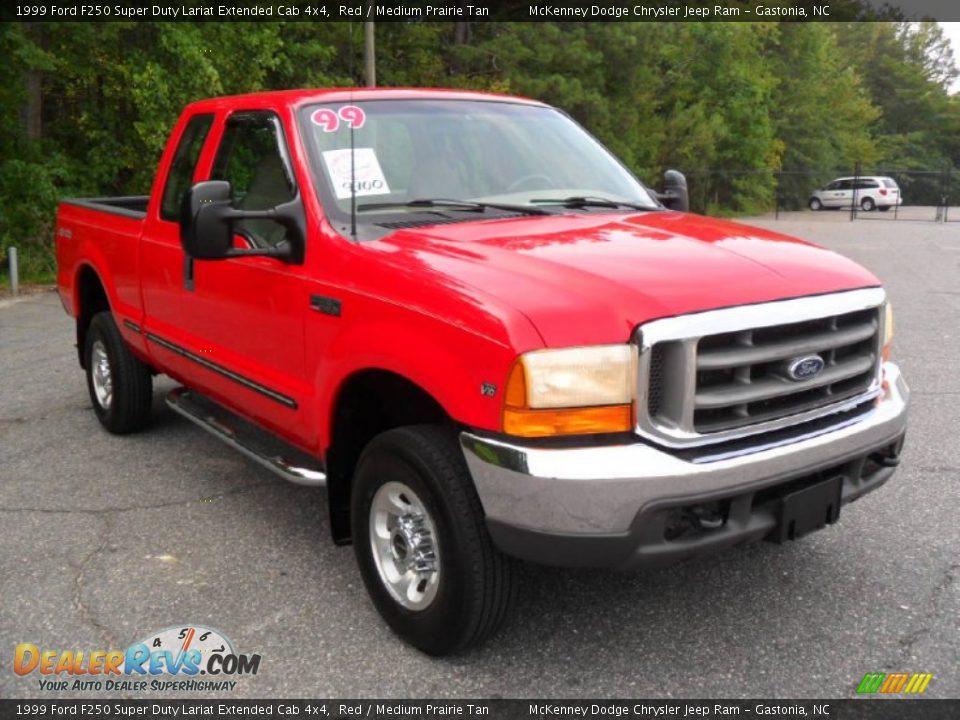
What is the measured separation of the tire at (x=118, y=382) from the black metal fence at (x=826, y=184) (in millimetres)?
31830

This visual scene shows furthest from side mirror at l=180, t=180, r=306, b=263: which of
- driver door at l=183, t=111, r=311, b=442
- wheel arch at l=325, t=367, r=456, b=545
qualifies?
wheel arch at l=325, t=367, r=456, b=545

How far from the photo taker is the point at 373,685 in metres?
3.11

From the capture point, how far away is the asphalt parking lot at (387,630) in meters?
3.16

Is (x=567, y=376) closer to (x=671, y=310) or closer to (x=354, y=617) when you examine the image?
(x=671, y=310)

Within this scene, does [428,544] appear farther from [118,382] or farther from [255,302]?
[118,382]

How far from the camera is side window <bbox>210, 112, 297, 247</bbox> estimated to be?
3984 mm

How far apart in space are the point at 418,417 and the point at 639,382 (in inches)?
38.9

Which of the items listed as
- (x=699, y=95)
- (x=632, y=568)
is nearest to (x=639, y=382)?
(x=632, y=568)

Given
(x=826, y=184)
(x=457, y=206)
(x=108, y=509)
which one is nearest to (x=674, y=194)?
(x=457, y=206)

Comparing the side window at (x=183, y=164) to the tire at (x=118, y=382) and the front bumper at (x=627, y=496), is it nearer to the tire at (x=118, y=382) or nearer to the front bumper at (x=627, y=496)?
the tire at (x=118, y=382)

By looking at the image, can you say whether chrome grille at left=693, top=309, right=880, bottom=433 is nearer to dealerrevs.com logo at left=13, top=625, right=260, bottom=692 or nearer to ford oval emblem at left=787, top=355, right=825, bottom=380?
ford oval emblem at left=787, top=355, right=825, bottom=380

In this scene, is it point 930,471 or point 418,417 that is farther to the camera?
point 930,471

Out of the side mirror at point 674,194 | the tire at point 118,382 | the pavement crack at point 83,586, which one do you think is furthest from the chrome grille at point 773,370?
the tire at point 118,382

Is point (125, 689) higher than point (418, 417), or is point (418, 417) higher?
point (418, 417)
